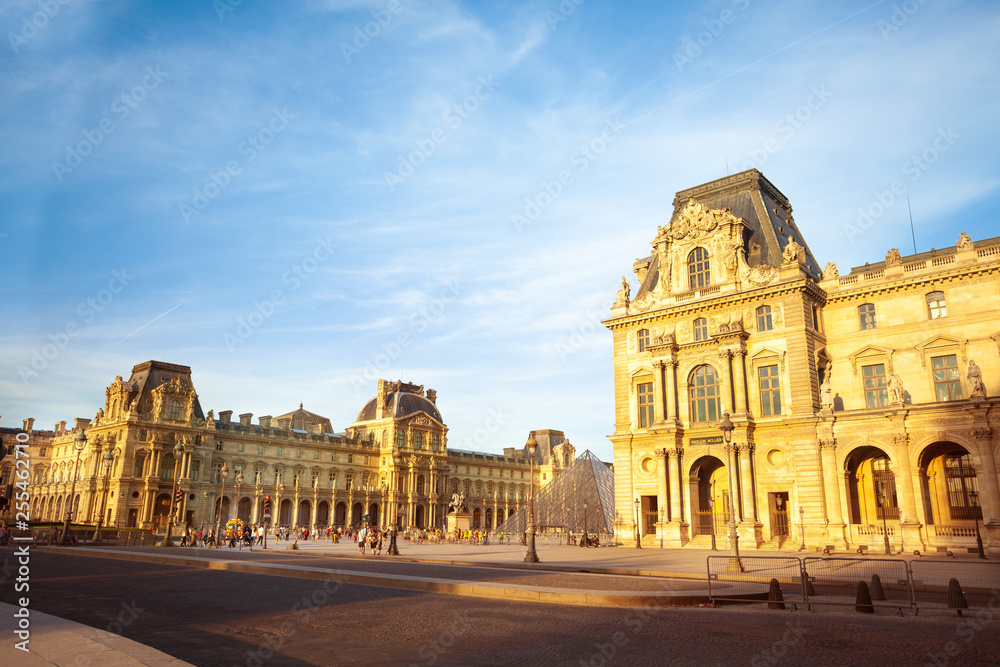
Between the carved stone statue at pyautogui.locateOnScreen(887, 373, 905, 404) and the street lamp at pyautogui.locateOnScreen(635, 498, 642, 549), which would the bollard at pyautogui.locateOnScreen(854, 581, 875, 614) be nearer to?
the carved stone statue at pyautogui.locateOnScreen(887, 373, 905, 404)

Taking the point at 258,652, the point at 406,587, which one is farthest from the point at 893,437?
the point at 258,652

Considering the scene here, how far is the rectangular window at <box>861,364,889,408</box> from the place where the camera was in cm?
3897

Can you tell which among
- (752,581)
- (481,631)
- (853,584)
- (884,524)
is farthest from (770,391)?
(481,631)

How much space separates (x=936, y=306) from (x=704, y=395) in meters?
13.0

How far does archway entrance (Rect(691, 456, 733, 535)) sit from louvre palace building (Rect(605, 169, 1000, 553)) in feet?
0.39

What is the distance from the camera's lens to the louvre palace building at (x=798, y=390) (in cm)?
3422

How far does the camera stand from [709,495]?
42.9 m

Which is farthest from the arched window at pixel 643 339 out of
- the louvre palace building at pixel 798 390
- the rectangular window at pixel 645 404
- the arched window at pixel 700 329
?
the arched window at pixel 700 329

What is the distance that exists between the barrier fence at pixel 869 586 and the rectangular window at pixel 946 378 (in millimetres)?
18365

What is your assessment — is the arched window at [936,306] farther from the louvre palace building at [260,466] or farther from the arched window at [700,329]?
the louvre palace building at [260,466]

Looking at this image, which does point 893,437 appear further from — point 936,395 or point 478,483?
point 478,483

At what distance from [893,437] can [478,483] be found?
8926 cm

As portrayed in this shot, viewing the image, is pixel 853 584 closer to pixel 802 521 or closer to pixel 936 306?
pixel 802 521

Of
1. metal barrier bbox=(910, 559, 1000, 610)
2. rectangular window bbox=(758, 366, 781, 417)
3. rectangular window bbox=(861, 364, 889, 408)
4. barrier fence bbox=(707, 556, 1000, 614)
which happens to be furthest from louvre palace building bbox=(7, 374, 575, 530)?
metal barrier bbox=(910, 559, 1000, 610)
